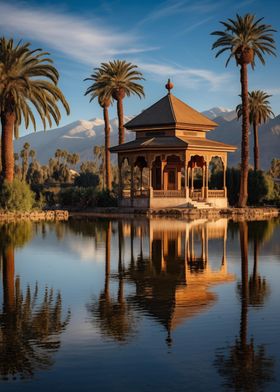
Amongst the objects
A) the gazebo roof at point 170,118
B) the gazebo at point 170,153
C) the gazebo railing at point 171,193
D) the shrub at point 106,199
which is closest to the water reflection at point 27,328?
the gazebo railing at point 171,193

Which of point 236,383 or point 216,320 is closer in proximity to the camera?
point 236,383

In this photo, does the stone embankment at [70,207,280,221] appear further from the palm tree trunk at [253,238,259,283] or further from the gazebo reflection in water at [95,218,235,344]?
the palm tree trunk at [253,238,259,283]

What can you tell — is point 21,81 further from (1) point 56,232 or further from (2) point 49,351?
(2) point 49,351

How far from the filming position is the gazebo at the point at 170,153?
48.3 meters

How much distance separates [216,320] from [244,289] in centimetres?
333

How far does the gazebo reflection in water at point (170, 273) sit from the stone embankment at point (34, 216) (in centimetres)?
1375

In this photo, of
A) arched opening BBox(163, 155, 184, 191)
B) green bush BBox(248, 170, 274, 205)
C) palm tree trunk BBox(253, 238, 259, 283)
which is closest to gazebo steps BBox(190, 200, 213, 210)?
arched opening BBox(163, 155, 184, 191)

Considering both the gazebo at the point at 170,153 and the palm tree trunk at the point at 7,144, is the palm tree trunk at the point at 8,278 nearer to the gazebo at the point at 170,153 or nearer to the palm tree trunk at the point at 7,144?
the palm tree trunk at the point at 7,144

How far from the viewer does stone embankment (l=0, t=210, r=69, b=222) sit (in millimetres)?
39938

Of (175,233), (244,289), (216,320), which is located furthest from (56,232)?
(216,320)

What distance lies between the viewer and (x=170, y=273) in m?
16.2

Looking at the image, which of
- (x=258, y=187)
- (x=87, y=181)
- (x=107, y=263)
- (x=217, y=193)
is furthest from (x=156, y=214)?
(x=87, y=181)

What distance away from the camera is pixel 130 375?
7.80m

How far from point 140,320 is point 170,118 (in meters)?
42.5
